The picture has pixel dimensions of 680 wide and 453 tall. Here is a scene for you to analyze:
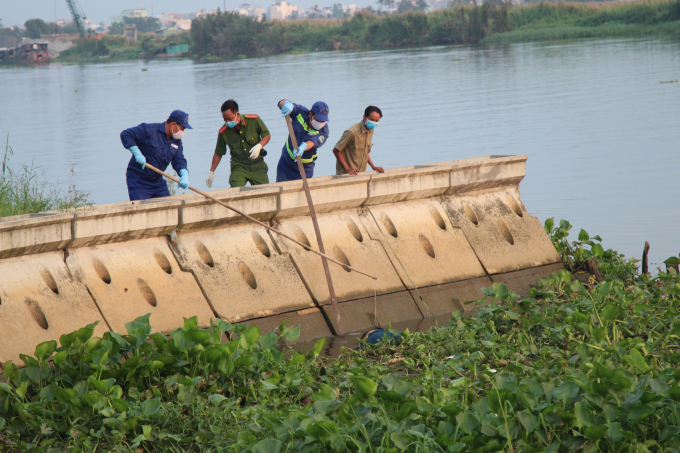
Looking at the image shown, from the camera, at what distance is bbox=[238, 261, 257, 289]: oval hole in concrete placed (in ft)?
22.5

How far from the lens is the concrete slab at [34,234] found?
5.82 meters

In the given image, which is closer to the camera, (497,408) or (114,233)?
(497,408)

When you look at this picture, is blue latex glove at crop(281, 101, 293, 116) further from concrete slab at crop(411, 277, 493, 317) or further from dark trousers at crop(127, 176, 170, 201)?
concrete slab at crop(411, 277, 493, 317)

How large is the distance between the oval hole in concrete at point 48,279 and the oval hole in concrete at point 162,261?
0.88 m

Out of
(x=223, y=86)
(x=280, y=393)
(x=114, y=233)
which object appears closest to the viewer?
(x=280, y=393)

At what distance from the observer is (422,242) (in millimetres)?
7809

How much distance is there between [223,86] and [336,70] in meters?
8.66

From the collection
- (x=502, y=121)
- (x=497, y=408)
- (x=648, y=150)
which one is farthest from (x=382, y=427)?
(x=502, y=121)

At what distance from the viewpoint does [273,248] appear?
716cm

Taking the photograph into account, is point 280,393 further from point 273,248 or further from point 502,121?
point 502,121

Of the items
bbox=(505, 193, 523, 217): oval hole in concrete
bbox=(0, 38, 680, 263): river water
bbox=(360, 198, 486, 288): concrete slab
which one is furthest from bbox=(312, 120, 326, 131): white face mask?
bbox=(0, 38, 680, 263): river water

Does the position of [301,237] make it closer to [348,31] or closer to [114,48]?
[348,31]

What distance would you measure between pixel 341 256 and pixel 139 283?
198cm

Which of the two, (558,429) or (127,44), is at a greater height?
(127,44)
